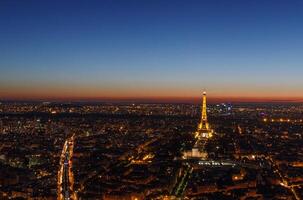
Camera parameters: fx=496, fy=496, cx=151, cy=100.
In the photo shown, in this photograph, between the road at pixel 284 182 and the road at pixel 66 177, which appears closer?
the road at pixel 66 177

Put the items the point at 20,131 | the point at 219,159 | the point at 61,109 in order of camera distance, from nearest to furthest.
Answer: the point at 219,159 < the point at 20,131 < the point at 61,109

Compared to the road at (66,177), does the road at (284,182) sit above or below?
below

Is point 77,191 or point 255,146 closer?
point 77,191

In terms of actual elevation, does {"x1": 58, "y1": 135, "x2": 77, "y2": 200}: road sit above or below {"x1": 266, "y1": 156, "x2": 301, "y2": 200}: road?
above

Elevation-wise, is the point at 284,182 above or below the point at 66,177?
below

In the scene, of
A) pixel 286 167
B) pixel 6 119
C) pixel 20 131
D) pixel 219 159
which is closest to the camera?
pixel 286 167

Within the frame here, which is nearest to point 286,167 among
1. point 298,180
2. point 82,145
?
point 298,180

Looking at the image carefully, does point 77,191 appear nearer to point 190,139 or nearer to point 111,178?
point 111,178

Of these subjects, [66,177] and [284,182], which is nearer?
[284,182]

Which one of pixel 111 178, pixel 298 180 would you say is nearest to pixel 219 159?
pixel 298 180

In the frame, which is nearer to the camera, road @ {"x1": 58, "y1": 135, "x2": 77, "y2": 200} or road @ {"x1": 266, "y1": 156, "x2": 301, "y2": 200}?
road @ {"x1": 58, "y1": 135, "x2": 77, "y2": 200}
